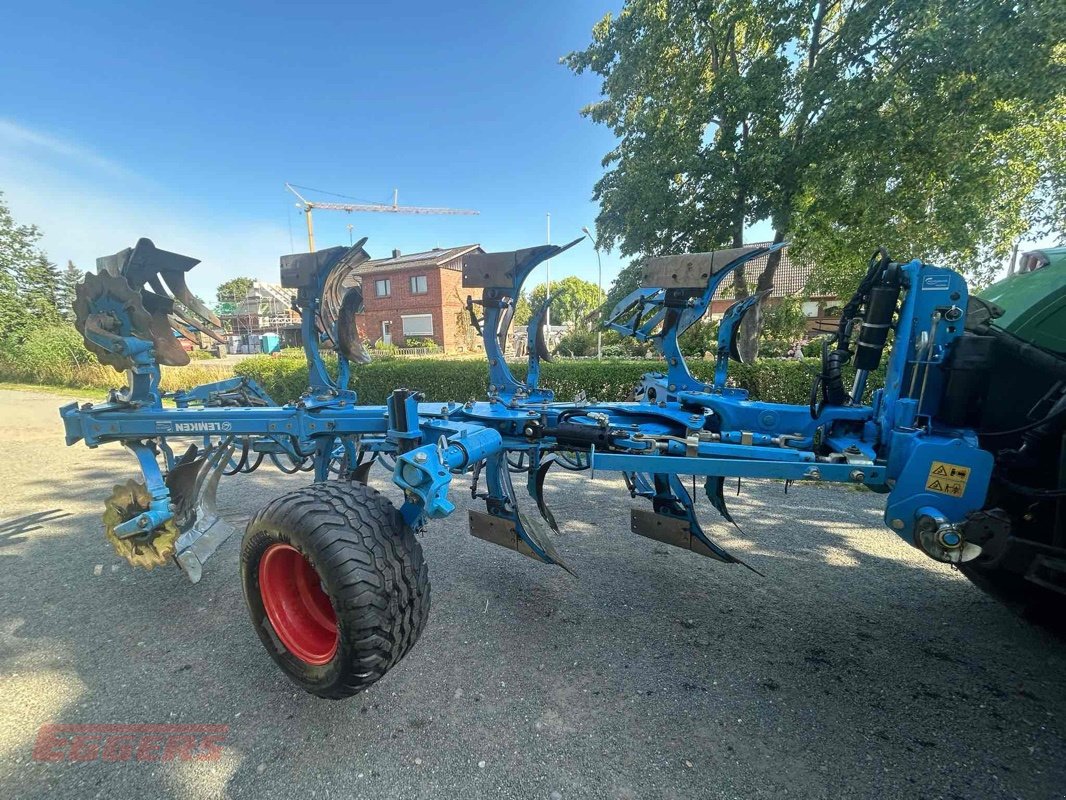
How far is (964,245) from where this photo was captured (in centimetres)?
916

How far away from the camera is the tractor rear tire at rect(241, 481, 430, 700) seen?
2.16 metres

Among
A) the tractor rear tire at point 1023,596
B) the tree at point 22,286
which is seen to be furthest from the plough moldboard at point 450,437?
the tree at point 22,286

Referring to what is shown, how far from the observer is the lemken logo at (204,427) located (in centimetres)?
351

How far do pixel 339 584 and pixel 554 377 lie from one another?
833cm

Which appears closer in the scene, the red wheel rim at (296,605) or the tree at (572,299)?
the red wheel rim at (296,605)

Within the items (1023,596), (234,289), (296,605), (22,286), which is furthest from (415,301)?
(234,289)

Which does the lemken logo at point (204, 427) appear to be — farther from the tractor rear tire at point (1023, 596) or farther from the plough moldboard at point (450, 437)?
the tractor rear tire at point (1023, 596)

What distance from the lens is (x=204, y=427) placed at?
3.52m

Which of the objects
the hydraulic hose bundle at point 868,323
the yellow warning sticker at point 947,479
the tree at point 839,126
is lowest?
the yellow warning sticker at point 947,479

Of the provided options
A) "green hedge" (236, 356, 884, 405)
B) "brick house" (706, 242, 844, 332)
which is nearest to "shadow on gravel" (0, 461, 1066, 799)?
"brick house" (706, 242, 844, 332)

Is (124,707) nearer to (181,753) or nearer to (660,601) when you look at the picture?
A: (181,753)

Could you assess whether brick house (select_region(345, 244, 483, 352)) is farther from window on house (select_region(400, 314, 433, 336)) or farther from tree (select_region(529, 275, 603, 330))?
tree (select_region(529, 275, 603, 330))

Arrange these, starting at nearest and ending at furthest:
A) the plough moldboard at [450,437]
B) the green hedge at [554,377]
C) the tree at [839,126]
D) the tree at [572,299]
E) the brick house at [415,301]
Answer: the plough moldboard at [450,437] → the tree at [839,126] → the green hedge at [554,377] → the brick house at [415,301] → the tree at [572,299]

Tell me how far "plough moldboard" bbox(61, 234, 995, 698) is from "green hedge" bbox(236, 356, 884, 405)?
4944mm
